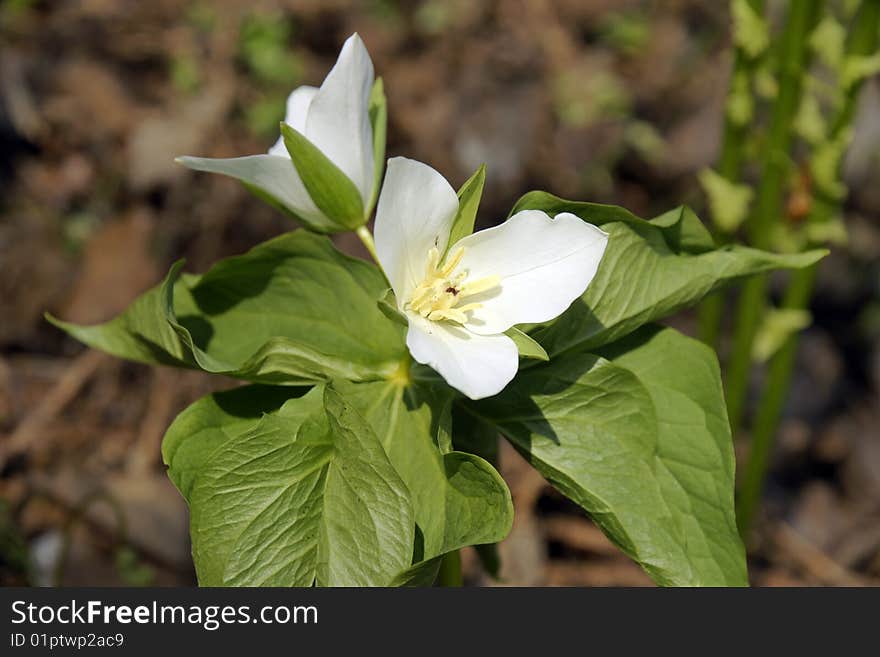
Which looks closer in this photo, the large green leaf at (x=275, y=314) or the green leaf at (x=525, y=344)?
the green leaf at (x=525, y=344)

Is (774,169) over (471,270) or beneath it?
beneath

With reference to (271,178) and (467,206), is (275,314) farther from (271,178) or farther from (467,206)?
(467,206)

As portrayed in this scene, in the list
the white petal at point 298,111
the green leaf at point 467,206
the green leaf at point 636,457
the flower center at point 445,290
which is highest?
the white petal at point 298,111

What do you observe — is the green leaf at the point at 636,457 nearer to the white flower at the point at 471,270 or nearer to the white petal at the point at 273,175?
the white flower at the point at 471,270

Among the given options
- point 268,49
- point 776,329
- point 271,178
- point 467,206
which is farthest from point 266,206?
point 467,206

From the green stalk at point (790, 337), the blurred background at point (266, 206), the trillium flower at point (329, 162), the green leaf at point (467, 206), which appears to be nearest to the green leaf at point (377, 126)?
the trillium flower at point (329, 162)

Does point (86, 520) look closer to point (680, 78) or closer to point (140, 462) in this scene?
point (140, 462)

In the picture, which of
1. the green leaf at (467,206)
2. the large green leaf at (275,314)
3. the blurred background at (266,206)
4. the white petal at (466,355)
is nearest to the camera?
the white petal at (466,355)
